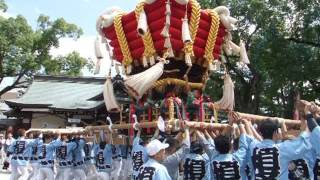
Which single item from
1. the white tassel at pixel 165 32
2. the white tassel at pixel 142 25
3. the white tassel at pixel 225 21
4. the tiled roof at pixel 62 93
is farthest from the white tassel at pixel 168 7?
the tiled roof at pixel 62 93

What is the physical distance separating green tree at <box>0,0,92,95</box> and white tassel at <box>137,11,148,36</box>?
1629 cm

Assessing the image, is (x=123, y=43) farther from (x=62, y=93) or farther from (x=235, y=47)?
(x=62, y=93)

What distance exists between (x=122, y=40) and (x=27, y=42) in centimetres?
1557

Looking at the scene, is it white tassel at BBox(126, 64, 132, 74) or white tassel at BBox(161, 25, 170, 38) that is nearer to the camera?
white tassel at BBox(161, 25, 170, 38)

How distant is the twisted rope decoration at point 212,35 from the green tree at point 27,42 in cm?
1629

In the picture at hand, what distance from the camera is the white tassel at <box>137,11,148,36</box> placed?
7422mm

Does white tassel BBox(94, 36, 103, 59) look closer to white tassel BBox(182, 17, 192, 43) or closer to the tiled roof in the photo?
white tassel BBox(182, 17, 192, 43)

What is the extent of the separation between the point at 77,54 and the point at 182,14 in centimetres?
1840

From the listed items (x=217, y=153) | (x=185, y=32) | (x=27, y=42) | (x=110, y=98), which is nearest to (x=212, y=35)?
(x=185, y=32)

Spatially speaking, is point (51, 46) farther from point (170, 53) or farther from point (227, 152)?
point (227, 152)

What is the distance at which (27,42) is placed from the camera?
22.5m

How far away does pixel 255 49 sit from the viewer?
14.1 metres

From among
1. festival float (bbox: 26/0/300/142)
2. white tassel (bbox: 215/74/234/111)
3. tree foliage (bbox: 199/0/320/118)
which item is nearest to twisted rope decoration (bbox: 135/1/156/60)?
festival float (bbox: 26/0/300/142)

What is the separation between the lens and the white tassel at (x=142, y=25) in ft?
24.4
